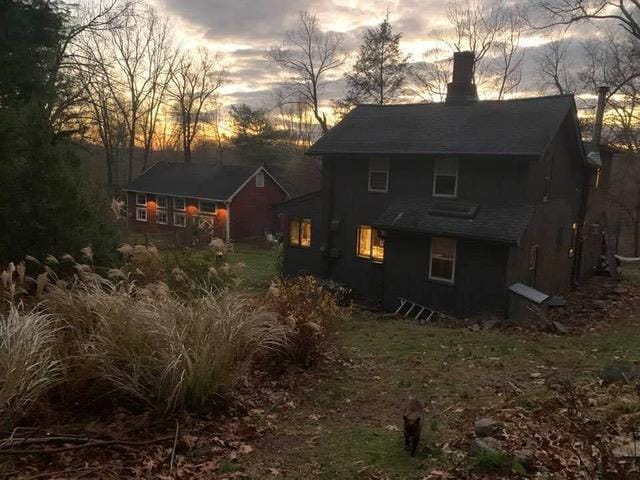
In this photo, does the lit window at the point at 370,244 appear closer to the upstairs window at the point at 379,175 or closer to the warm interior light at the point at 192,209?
the upstairs window at the point at 379,175

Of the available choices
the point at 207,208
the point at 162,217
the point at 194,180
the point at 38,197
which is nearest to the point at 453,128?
the point at 38,197

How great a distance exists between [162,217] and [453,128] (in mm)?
28841

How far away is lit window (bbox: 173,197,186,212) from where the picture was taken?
122 ft

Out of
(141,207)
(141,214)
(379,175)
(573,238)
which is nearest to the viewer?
(379,175)

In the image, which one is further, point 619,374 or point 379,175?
point 379,175

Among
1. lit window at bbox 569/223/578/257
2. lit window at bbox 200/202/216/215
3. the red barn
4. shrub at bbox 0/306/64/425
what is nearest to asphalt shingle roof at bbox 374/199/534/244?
lit window at bbox 569/223/578/257

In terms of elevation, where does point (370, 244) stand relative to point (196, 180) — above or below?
below

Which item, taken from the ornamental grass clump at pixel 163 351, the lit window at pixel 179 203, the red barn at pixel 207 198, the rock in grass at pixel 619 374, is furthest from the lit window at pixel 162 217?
the rock in grass at pixel 619 374

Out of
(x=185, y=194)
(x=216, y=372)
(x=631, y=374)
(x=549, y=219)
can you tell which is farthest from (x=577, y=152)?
(x=185, y=194)

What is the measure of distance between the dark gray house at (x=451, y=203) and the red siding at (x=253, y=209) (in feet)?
50.7

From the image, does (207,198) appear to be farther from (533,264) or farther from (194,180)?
(533,264)

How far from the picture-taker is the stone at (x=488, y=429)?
16.1 ft

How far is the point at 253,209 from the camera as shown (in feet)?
120

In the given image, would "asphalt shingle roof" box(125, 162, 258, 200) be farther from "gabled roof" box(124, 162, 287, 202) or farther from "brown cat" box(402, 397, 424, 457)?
"brown cat" box(402, 397, 424, 457)
